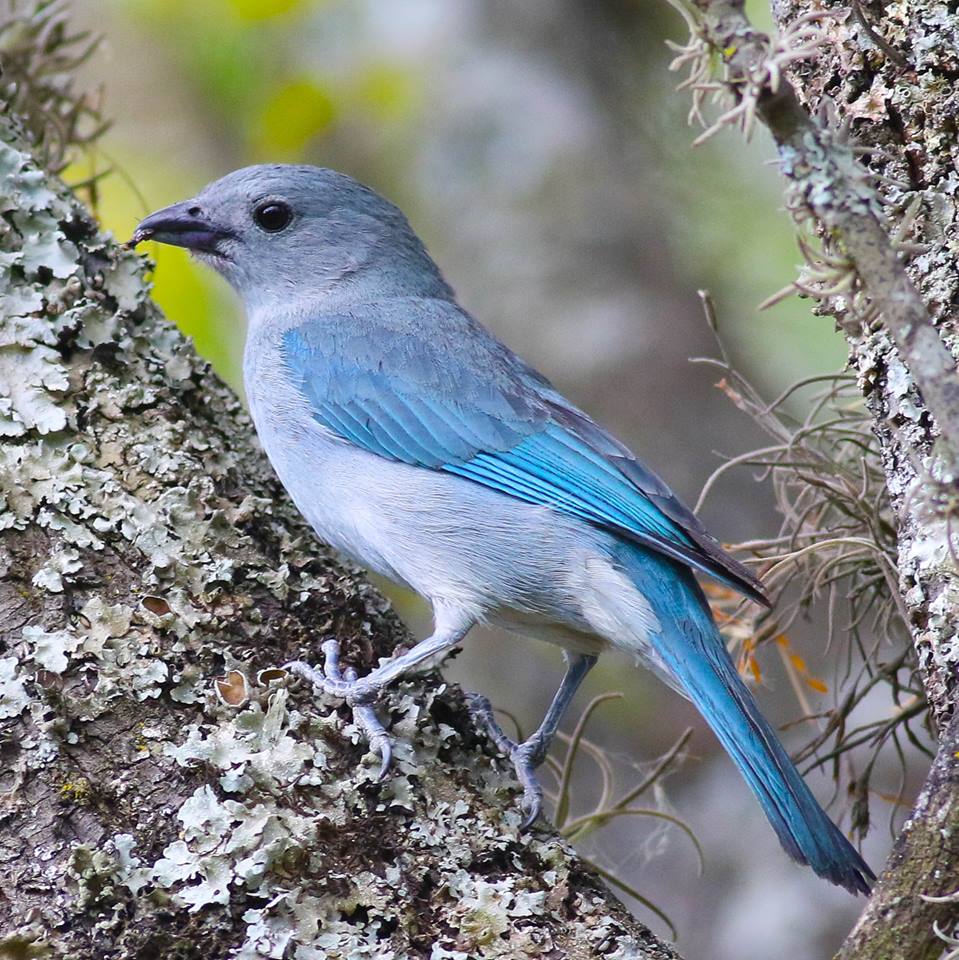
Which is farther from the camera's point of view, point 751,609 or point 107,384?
point 751,609

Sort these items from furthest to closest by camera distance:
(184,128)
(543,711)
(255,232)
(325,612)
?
(184,128) → (543,711) → (255,232) → (325,612)

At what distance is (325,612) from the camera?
10.8 ft

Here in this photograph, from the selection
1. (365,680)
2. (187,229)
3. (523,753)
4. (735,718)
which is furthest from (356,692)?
(187,229)

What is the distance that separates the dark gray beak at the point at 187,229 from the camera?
450 cm

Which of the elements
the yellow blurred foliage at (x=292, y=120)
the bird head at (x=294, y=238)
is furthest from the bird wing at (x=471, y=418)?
the yellow blurred foliage at (x=292, y=120)

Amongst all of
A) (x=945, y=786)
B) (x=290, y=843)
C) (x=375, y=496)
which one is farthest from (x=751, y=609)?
(x=290, y=843)

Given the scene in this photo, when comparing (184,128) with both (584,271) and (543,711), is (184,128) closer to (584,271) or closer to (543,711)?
(584,271)

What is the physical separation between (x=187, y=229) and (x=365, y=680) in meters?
2.24

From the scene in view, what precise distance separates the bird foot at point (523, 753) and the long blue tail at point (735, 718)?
0.46 m

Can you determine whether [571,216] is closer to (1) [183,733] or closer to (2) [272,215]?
(2) [272,215]

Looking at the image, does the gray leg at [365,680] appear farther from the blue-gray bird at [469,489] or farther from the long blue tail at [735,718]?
the long blue tail at [735,718]

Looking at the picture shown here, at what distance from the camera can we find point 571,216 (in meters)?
6.32

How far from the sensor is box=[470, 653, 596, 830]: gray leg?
3061 mm

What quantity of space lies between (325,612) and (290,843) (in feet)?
2.62
